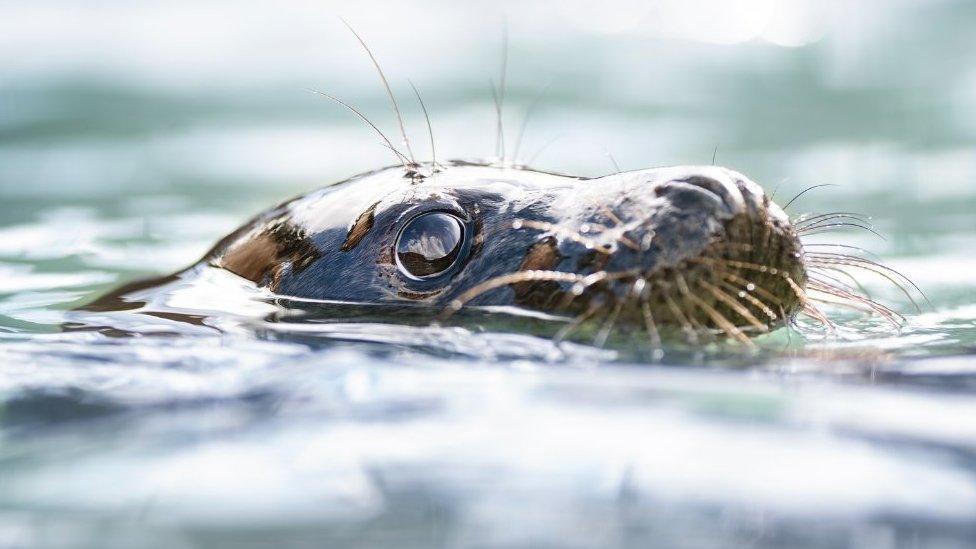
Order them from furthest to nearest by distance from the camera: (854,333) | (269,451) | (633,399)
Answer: (854,333)
(633,399)
(269,451)

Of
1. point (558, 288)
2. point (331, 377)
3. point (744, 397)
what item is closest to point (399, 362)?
point (331, 377)

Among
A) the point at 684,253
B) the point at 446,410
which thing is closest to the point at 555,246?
the point at 684,253

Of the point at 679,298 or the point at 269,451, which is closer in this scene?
the point at 269,451

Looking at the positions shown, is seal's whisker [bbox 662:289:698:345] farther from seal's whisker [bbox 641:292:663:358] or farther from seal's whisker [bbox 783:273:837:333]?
seal's whisker [bbox 783:273:837:333]

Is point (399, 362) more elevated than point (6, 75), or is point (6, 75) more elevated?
point (6, 75)

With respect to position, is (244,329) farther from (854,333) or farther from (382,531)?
(854,333)

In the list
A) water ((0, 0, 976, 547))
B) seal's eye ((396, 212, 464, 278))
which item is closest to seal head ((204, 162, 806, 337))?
seal's eye ((396, 212, 464, 278))

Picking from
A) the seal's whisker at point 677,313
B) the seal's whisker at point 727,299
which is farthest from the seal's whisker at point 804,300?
the seal's whisker at point 677,313

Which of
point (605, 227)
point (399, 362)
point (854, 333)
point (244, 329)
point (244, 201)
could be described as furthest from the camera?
point (244, 201)
